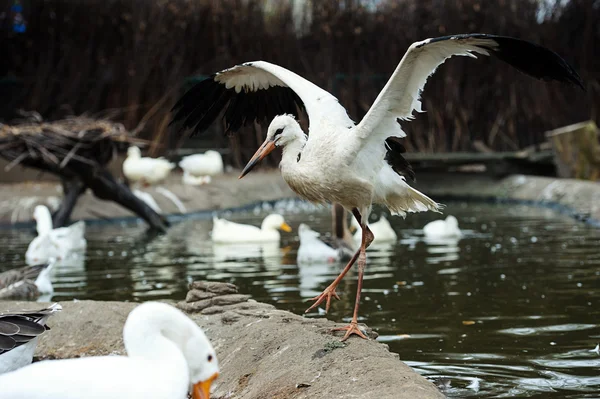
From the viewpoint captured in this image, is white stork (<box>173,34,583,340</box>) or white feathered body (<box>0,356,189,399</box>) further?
white stork (<box>173,34,583,340</box>)

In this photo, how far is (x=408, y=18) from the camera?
17.3 m

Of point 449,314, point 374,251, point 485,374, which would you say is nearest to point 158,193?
point 374,251

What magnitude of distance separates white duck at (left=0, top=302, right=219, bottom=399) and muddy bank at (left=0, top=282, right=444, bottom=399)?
101cm

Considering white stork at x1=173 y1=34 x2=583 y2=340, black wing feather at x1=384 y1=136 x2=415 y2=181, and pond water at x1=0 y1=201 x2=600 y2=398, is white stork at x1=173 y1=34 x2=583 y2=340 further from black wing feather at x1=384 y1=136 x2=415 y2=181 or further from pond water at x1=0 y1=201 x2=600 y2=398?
→ pond water at x1=0 y1=201 x2=600 y2=398

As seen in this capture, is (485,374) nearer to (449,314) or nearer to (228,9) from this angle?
(449,314)

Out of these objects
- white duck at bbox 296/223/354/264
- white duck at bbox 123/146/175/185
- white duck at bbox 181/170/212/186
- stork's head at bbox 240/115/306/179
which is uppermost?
stork's head at bbox 240/115/306/179

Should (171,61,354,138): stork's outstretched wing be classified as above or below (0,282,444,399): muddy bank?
above

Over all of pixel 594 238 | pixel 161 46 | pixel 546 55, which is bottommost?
pixel 594 238

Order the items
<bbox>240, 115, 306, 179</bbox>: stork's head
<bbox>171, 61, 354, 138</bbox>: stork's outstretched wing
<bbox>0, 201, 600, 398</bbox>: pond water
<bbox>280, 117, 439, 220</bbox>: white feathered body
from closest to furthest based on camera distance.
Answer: <bbox>0, 201, 600, 398</bbox>: pond water, <bbox>280, 117, 439, 220</bbox>: white feathered body, <bbox>240, 115, 306, 179</bbox>: stork's head, <bbox>171, 61, 354, 138</bbox>: stork's outstretched wing

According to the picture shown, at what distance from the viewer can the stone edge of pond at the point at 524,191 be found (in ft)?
38.8

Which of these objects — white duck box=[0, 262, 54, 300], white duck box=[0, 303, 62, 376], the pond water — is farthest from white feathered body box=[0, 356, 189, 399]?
white duck box=[0, 262, 54, 300]

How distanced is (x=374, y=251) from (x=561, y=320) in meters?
3.71

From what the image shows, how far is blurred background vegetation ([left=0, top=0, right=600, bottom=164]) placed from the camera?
15.7 meters

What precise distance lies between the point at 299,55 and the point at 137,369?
14774mm
